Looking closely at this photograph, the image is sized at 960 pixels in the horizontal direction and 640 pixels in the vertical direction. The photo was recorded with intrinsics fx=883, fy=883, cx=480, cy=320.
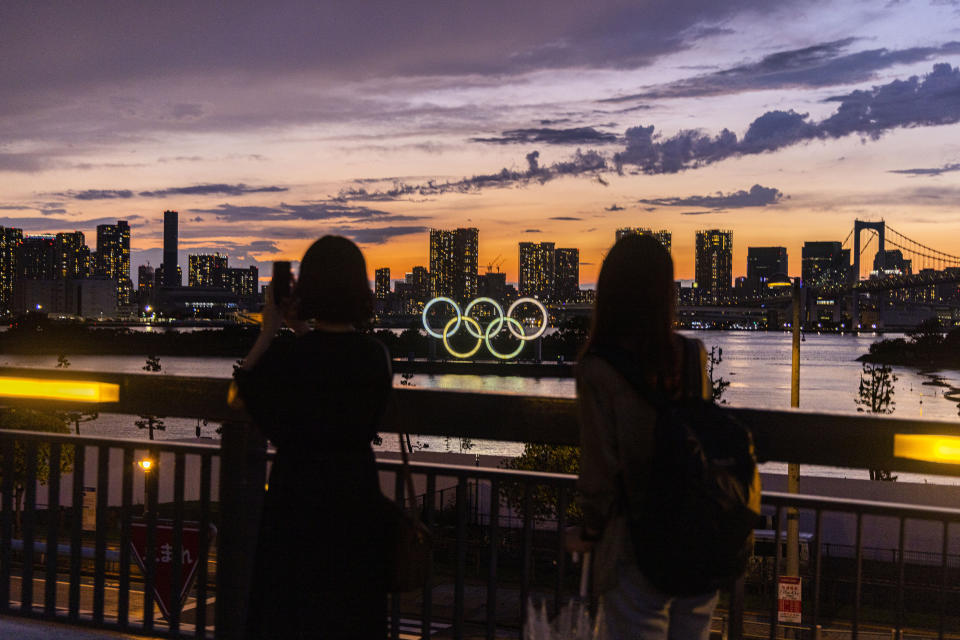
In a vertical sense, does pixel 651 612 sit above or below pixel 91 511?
above

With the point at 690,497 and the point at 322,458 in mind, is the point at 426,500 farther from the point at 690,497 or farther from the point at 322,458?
the point at 690,497

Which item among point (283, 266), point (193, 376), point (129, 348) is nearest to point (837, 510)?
point (283, 266)

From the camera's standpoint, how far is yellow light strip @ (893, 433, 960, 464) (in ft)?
9.04

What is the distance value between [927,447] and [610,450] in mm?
1218

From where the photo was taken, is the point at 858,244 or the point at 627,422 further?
the point at 858,244

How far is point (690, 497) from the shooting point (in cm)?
221

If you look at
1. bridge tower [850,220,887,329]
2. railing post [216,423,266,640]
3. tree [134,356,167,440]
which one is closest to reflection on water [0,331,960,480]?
tree [134,356,167,440]

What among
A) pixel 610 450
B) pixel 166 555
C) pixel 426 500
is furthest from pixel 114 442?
pixel 610 450

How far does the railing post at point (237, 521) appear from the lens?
3637 mm

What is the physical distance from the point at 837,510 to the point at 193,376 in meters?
2.60

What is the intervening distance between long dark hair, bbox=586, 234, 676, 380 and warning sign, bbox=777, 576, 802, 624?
6.08ft

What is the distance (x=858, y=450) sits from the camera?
2955 millimetres

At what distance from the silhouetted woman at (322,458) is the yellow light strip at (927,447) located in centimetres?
167

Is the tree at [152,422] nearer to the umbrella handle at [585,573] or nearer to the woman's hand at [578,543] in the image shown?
the umbrella handle at [585,573]
